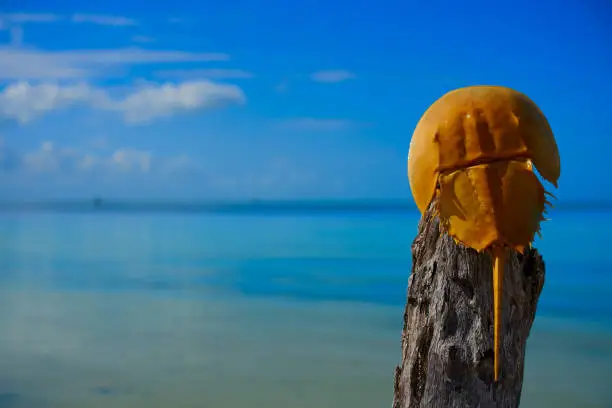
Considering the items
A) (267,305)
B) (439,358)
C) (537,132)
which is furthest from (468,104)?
(267,305)

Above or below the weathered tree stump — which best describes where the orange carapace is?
above

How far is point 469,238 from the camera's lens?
5.87ft

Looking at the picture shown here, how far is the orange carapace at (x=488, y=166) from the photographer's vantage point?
175 cm

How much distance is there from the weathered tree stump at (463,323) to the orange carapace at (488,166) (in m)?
0.27

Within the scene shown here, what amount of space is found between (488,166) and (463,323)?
0.63 m

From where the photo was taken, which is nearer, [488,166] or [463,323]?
[488,166]

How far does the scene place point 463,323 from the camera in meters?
2.13

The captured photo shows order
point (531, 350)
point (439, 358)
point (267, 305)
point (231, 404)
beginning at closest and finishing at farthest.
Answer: point (439, 358), point (231, 404), point (531, 350), point (267, 305)

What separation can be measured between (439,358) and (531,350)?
19.0ft

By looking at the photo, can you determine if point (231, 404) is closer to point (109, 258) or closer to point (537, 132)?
point (537, 132)

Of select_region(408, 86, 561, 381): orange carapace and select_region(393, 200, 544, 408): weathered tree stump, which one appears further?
select_region(393, 200, 544, 408): weathered tree stump

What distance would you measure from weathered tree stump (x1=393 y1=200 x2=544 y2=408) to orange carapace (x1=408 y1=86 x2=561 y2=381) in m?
0.27

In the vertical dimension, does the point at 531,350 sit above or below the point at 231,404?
above

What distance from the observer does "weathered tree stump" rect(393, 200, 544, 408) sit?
2.11 metres
